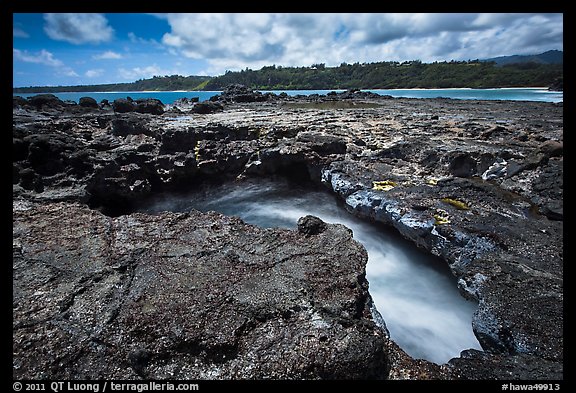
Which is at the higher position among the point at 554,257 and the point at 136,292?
the point at 136,292

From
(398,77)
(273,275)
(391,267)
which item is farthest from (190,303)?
(398,77)

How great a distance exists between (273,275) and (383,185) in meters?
6.35

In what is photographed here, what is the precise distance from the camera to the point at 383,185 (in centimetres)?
1032

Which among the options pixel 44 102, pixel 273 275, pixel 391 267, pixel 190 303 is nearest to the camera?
pixel 190 303

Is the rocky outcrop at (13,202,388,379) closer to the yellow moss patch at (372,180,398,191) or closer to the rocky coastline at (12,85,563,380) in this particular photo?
the rocky coastline at (12,85,563,380)

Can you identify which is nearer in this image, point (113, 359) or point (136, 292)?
point (113, 359)

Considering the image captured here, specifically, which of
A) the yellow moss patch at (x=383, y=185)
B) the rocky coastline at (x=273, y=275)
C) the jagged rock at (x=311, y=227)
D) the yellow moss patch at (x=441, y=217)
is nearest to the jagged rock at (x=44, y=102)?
the rocky coastline at (x=273, y=275)

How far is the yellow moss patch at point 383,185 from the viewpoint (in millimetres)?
10117

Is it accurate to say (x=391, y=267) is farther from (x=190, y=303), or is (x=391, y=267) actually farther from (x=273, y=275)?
(x=190, y=303)

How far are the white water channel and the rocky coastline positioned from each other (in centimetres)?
78

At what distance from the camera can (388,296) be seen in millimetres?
7543
